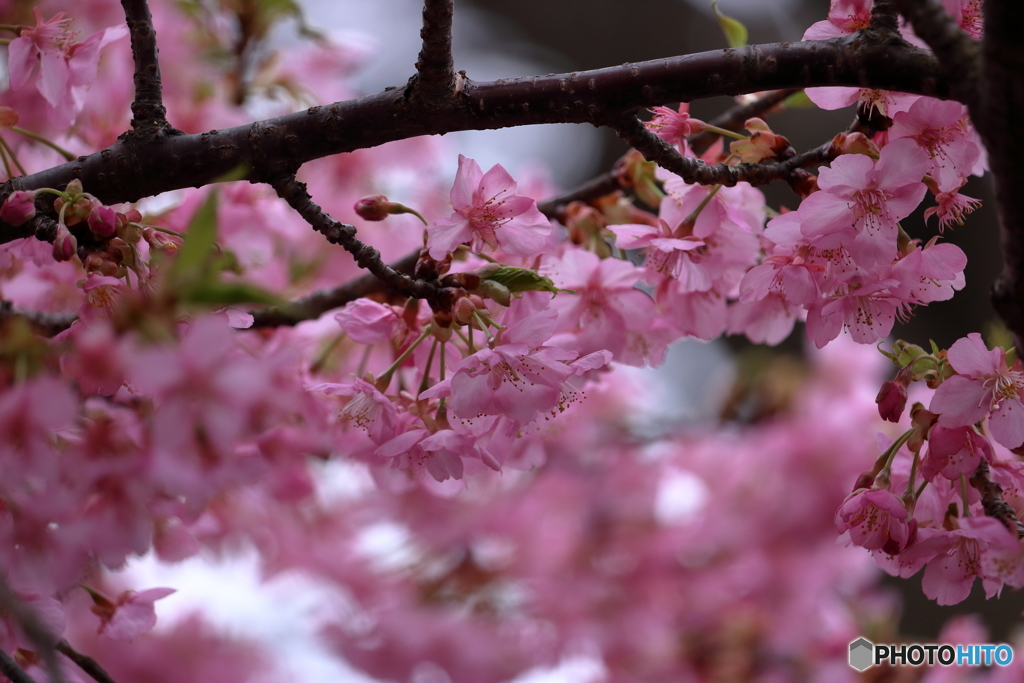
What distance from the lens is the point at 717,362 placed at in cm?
300

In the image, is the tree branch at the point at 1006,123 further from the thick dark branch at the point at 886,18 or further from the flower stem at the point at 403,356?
the flower stem at the point at 403,356

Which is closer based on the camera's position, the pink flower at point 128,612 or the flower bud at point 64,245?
the flower bud at point 64,245

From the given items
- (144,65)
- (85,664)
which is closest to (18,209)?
(144,65)

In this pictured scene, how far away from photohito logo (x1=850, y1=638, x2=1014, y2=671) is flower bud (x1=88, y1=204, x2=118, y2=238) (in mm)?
1311

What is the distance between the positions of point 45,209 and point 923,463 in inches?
29.6

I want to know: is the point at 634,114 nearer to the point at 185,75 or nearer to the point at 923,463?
the point at 923,463

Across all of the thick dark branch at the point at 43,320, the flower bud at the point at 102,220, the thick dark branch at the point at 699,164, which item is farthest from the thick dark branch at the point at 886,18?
the thick dark branch at the point at 43,320

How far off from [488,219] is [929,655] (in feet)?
3.98

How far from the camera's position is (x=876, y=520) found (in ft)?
2.02

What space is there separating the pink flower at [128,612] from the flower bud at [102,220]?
0.35 m

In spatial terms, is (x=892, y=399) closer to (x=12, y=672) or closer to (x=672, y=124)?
(x=672, y=124)

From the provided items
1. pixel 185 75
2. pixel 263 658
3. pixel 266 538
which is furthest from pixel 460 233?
pixel 263 658

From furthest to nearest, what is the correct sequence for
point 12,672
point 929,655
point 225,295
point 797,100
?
point 929,655, point 797,100, point 12,672, point 225,295

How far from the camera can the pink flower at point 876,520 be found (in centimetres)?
61
